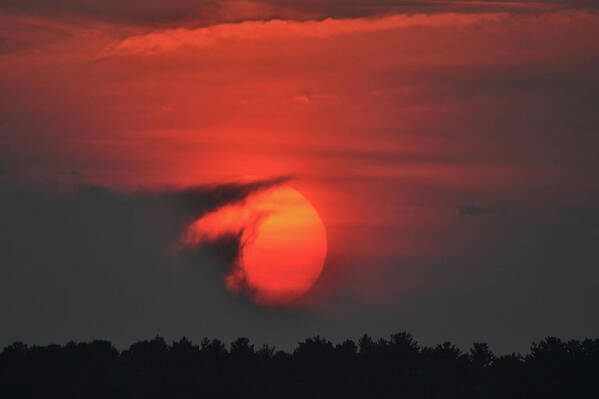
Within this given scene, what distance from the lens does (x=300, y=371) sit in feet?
511

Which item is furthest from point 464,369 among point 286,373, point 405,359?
point 286,373

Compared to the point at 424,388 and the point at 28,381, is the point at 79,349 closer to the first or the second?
the point at 28,381

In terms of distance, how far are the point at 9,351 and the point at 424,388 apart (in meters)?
50.2

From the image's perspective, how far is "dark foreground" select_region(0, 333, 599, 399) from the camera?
144000 millimetres

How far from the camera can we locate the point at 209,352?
163 metres

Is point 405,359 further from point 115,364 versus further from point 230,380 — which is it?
point 115,364

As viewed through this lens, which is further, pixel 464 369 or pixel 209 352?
pixel 209 352

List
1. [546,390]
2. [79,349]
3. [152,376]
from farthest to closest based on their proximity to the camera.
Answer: [79,349] → [152,376] → [546,390]

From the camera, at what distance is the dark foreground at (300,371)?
144 m

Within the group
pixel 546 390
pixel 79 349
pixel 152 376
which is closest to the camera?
pixel 546 390

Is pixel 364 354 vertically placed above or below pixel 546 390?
above

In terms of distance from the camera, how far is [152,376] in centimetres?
15125

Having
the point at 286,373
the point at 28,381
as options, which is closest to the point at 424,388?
the point at 286,373

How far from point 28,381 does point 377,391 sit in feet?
121
